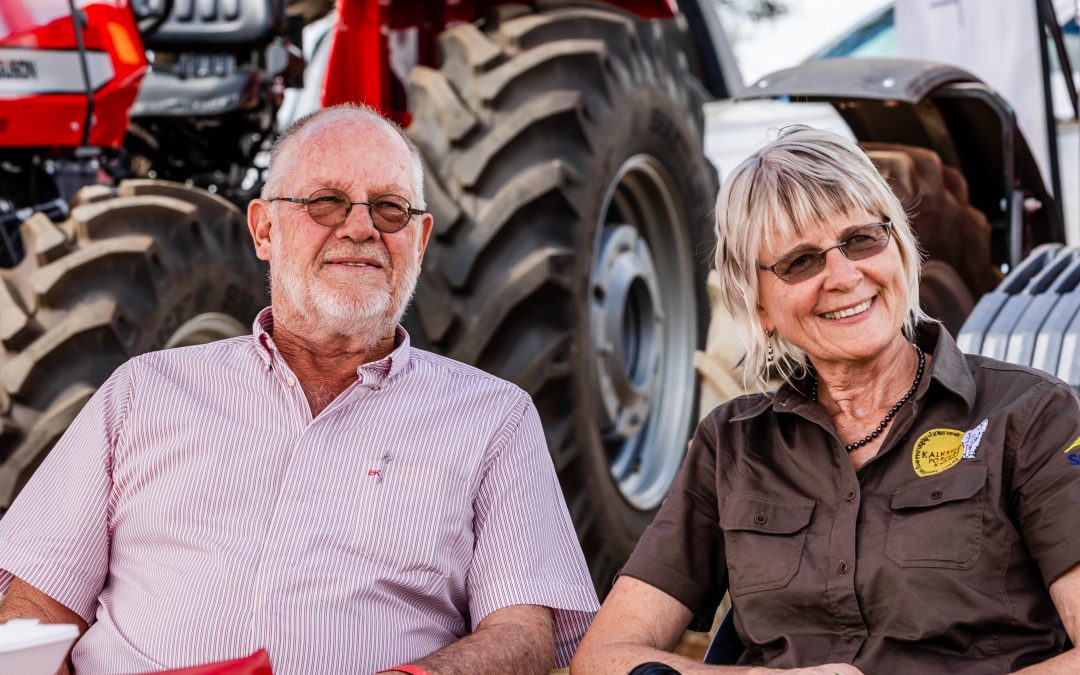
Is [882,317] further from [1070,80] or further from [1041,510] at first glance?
[1070,80]

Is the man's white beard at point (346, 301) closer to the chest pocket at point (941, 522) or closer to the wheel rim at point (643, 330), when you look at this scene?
the chest pocket at point (941, 522)

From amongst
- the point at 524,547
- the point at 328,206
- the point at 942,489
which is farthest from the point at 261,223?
the point at 942,489

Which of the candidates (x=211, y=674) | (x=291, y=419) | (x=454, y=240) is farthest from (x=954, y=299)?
(x=211, y=674)

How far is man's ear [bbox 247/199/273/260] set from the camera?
108 inches

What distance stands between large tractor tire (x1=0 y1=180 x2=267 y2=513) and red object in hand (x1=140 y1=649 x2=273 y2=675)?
1.23 meters

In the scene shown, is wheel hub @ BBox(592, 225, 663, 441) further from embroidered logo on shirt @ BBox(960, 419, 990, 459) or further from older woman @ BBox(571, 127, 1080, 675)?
embroidered logo on shirt @ BBox(960, 419, 990, 459)

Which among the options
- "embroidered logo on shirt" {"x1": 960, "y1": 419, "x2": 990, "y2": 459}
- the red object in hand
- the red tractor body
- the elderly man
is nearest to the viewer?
the red object in hand

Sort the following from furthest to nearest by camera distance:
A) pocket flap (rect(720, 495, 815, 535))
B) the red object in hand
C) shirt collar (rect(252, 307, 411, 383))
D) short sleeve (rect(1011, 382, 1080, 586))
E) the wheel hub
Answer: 1. the wheel hub
2. shirt collar (rect(252, 307, 411, 383))
3. pocket flap (rect(720, 495, 815, 535))
4. short sleeve (rect(1011, 382, 1080, 586))
5. the red object in hand

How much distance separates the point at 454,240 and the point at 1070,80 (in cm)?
218

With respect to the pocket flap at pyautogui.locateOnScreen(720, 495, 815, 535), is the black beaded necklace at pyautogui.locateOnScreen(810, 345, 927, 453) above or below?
above

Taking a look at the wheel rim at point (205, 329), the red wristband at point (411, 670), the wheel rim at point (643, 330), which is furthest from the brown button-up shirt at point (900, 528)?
the wheel rim at point (643, 330)

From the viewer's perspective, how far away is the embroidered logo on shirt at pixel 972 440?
7.17 ft

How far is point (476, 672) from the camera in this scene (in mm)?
2262

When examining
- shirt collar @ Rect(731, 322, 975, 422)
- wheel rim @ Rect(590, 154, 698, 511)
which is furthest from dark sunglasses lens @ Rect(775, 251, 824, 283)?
wheel rim @ Rect(590, 154, 698, 511)
